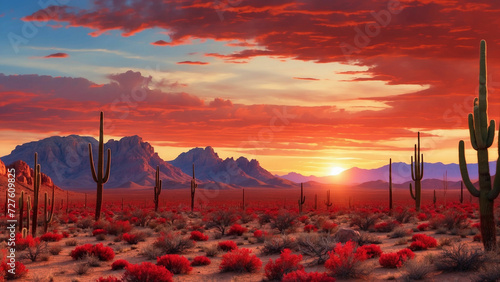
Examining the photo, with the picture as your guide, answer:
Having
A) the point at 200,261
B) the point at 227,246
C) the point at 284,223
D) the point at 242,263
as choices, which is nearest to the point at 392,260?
the point at 242,263

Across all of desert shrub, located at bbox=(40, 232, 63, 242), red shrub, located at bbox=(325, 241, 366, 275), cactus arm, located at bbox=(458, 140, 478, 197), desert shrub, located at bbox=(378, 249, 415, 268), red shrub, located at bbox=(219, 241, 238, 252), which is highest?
cactus arm, located at bbox=(458, 140, 478, 197)

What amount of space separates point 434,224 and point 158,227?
16.1m

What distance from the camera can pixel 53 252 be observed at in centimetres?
1886

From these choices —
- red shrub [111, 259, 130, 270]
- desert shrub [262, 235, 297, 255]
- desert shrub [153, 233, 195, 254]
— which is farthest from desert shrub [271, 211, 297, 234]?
red shrub [111, 259, 130, 270]

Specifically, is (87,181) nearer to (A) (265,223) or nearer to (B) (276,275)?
(A) (265,223)

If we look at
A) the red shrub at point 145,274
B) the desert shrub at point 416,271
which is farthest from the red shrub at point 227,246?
the desert shrub at point 416,271

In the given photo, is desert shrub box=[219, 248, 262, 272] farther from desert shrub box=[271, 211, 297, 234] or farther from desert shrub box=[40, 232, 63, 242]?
desert shrub box=[271, 211, 297, 234]

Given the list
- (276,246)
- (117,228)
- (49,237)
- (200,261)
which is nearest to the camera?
(200,261)

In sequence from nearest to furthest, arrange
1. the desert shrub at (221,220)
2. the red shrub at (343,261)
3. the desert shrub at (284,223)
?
1. the red shrub at (343,261)
2. the desert shrub at (284,223)
3. the desert shrub at (221,220)

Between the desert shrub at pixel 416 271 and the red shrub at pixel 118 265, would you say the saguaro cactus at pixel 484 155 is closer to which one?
the desert shrub at pixel 416 271

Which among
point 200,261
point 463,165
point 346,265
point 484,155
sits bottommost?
point 200,261

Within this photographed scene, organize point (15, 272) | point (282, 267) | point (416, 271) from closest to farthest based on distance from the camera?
point (416, 271), point (282, 267), point (15, 272)

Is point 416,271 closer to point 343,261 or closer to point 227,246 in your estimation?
point 343,261

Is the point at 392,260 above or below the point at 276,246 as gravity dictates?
above
